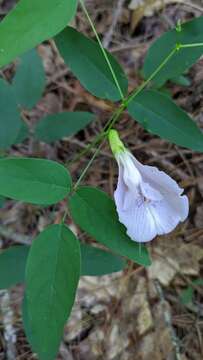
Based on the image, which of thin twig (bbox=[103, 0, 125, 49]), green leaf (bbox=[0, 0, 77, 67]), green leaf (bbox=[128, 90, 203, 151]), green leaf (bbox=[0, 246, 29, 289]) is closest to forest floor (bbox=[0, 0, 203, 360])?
thin twig (bbox=[103, 0, 125, 49])

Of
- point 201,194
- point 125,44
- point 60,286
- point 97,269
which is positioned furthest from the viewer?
point 125,44

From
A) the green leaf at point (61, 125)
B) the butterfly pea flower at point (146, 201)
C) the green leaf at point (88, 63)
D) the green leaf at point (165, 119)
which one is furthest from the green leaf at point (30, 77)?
the butterfly pea flower at point (146, 201)

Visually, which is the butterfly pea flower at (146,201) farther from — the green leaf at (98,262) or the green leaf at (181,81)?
the green leaf at (181,81)

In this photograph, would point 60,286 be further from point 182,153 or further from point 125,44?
point 125,44

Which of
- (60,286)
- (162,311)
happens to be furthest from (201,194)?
(60,286)

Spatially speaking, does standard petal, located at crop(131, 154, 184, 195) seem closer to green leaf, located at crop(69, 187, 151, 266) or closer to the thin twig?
green leaf, located at crop(69, 187, 151, 266)

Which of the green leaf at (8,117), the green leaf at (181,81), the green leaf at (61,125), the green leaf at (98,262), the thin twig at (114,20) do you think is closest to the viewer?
the green leaf at (98,262)
